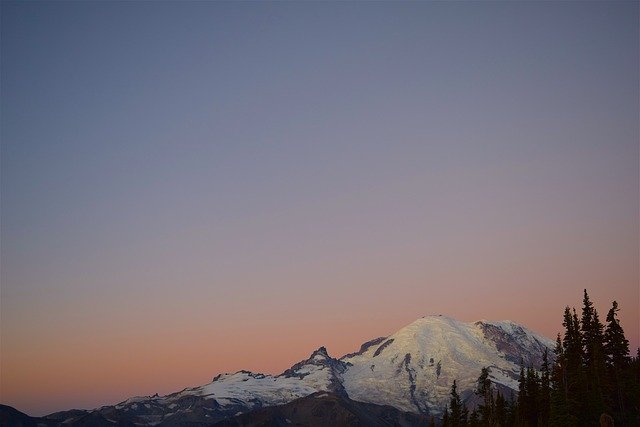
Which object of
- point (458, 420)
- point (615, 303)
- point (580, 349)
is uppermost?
point (615, 303)

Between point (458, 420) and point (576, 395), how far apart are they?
39719 mm

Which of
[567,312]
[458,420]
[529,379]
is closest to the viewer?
[567,312]

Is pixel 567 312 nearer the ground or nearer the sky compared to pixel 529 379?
nearer the sky

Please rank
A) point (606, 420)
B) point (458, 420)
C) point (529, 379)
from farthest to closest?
point (458, 420) < point (529, 379) < point (606, 420)

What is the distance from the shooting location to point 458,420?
12900 centimetres

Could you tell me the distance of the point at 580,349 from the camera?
329 ft

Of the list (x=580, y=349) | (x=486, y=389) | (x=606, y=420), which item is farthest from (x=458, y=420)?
(x=606, y=420)

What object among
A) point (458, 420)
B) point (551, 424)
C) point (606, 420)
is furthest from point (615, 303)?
point (606, 420)

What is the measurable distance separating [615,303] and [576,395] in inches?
628

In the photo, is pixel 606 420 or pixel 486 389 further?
pixel 486 389

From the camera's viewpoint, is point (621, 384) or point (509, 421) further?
point (509, 421)

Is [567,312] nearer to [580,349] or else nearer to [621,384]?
[580,349]

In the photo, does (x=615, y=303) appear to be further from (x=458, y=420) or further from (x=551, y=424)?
(x=458, y=420)

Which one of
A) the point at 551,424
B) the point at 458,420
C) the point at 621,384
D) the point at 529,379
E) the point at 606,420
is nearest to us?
the point at 606,420
